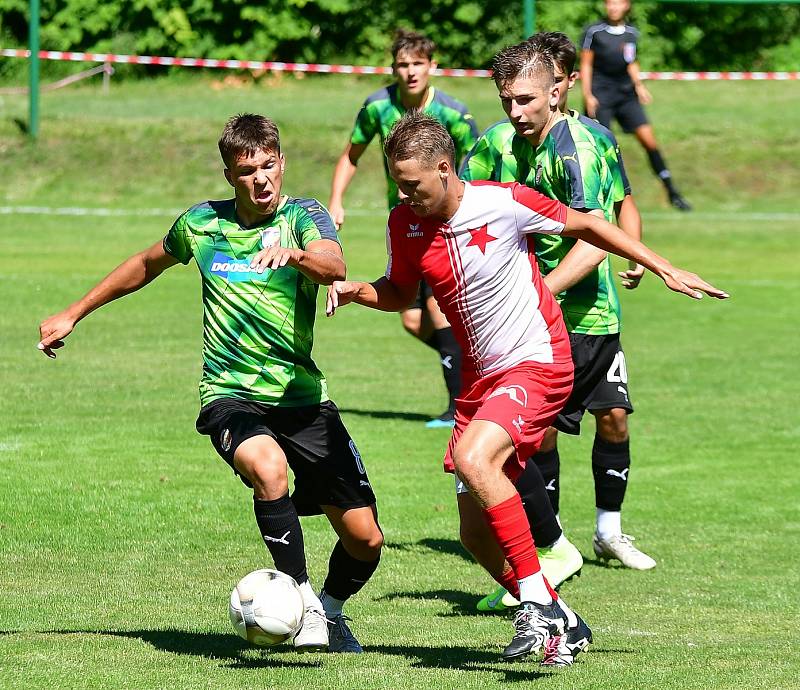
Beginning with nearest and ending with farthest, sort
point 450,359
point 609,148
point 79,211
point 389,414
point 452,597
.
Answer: point 452,597
point 609,148
point 450,359
point 389,414
point 79,211

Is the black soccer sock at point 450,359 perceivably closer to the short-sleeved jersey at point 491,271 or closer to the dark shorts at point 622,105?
the short-sleeved jersey at point 491,271

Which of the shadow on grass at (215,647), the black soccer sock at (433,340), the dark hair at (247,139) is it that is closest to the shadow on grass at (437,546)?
the shadow on grass at (215,647)

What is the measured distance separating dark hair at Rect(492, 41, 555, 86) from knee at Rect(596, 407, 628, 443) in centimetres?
187

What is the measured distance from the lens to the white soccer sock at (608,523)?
7.71 m

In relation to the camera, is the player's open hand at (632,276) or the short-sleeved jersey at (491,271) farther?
the player's open hand at (632,276)

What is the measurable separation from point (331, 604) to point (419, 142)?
1.92 m

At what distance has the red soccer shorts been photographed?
18.5 ft

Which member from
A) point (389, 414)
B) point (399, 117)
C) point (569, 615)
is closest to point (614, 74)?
point (399, 117)

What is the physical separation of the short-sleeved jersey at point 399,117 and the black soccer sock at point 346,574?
15.5 ft

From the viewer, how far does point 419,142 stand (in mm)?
5605

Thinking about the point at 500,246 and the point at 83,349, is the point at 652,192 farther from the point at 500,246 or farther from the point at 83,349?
the point at 500,246

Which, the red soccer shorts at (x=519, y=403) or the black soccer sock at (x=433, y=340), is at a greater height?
the red soccer shorts at (x=519, y=403)

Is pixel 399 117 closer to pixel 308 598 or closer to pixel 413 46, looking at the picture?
pixel 413 46

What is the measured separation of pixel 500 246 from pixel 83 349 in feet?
25.5
